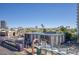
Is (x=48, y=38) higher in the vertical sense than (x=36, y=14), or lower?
lower

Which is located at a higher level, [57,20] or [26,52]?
[57,20]

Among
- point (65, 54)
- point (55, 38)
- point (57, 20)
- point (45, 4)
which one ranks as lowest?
point (65, 54)

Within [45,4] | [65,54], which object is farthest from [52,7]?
[65,54]

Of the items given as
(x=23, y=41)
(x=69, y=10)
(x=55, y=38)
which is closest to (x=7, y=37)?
(x=23, y=41)

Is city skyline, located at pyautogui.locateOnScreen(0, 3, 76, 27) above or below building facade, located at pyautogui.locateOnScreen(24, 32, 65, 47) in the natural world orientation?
above

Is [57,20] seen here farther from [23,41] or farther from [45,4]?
[23,41]

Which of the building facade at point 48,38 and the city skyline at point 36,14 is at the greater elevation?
the city skyline at point 36,14
